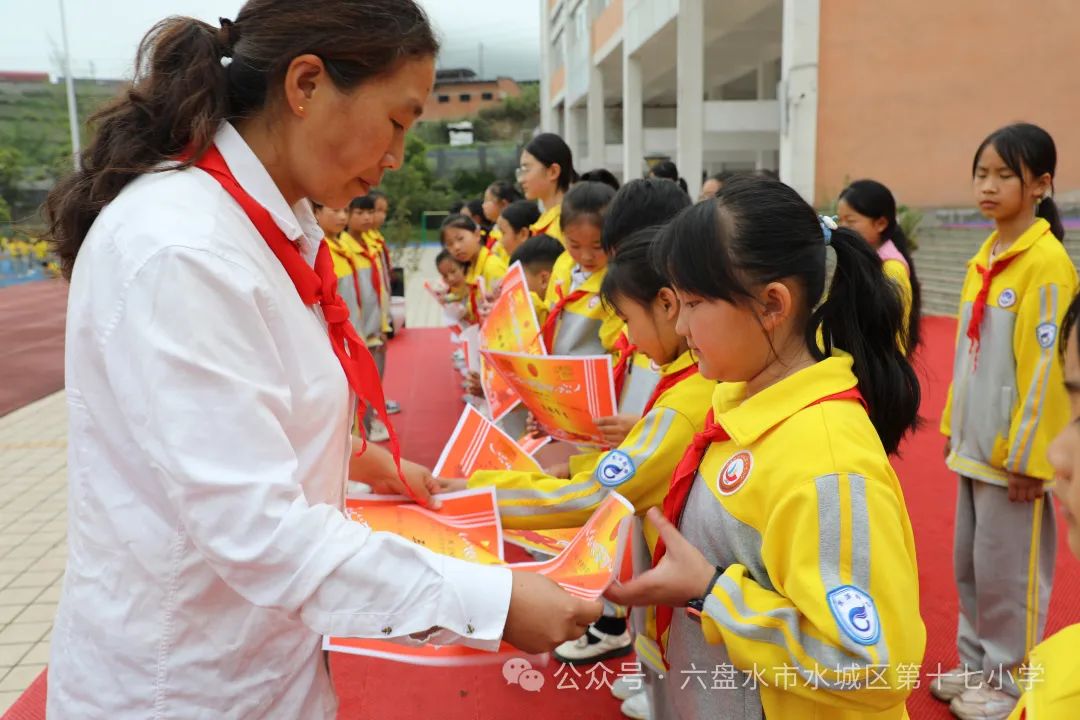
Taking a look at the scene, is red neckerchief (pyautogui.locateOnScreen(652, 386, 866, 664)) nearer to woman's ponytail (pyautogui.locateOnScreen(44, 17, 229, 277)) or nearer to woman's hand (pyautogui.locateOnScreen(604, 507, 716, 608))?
woman's hand (pyautogui.locateOnScreen(604, 507, 716, 608))

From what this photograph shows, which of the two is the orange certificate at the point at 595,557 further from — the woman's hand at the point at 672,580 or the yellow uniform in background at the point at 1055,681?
the yellow uniform in background at the point at 1055,681

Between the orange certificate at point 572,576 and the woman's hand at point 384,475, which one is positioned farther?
the woman's hand at point 384,475

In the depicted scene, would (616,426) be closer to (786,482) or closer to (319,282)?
(786,482)

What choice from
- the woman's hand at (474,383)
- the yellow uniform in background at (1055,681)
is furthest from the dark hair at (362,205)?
the yellow uniform in background at (1055,681)

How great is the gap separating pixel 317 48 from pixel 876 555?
3.26 ft

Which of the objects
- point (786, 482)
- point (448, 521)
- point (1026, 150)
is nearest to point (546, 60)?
point (1026, 150)

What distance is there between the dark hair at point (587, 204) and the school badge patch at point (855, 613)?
2121 millimetres

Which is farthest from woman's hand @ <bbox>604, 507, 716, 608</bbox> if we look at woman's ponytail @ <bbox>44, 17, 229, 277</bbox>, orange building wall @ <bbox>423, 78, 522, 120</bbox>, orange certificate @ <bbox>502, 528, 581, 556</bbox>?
orange building wall @ <bbox>423, 78, 522, 120</bbox>

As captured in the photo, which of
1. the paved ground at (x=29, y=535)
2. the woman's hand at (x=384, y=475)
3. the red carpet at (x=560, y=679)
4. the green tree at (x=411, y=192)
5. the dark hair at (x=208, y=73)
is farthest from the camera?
the green tree at (x=411, y=192)

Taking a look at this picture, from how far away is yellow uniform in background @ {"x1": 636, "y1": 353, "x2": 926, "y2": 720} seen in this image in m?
1.14

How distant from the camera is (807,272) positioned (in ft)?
4.46

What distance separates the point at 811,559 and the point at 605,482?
58cm

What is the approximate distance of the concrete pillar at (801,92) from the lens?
1075cm

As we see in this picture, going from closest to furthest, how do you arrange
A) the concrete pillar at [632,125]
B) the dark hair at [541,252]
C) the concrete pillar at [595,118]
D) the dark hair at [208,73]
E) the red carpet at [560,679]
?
the dark hair at [208,73], the red carpet at [560,679], the dark hair at [541,252], the concrete pillar at [632,125], the concrete pillar at [595,118]
